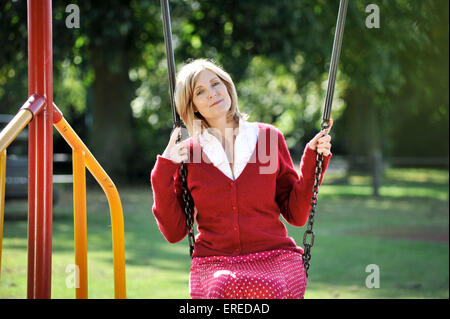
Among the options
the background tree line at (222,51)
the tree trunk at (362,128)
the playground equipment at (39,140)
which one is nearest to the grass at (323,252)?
the playground equipment at (39,140)

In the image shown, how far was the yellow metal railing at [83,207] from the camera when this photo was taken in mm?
2805

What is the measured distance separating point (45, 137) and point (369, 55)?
13223 mm

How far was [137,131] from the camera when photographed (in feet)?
56.6

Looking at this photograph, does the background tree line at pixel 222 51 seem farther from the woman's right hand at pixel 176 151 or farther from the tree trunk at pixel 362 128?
the woman's right hand at pixel 176 151

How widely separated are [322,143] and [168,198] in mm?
726

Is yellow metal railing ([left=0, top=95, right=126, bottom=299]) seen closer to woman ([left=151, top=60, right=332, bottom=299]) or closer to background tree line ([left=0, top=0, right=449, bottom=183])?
woman ([left=151, top=60, right=332, bottom=299])

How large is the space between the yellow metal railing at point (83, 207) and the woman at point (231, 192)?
8.2 inches

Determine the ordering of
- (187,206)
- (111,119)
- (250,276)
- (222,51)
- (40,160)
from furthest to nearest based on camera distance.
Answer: (111,119) < (222,51) < (187,206) < (250,276) < (40,160)

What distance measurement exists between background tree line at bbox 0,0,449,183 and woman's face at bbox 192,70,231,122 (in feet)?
24.6

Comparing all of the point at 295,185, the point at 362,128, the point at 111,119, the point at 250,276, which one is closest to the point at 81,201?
the point at 250,276

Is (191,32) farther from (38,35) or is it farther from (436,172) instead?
(436,172)

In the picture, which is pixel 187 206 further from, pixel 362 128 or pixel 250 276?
pixel 362 128

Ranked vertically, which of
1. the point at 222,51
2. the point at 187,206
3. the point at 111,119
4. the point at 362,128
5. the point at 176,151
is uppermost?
the point at 222,51

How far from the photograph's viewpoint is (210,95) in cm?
299
